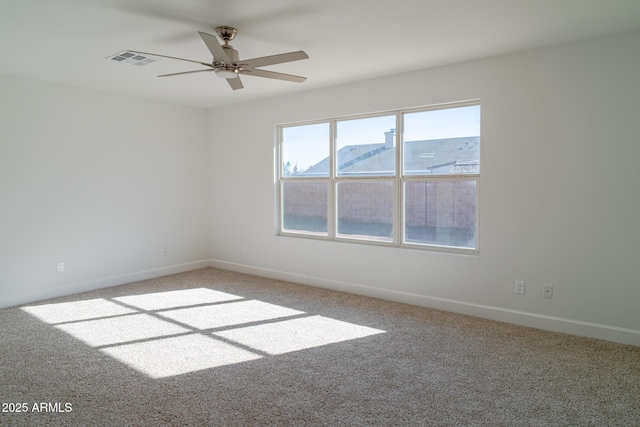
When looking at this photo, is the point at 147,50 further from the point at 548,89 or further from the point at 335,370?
the point at 548,89

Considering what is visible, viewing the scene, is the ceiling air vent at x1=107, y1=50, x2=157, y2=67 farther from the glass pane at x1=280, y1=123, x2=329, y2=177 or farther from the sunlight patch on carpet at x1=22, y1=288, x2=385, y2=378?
the sunlight patch on carpet at x1=22, y1=288, x2=385, y2=378

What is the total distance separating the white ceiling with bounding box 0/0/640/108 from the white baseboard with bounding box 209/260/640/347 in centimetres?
241

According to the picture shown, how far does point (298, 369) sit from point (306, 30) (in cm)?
256

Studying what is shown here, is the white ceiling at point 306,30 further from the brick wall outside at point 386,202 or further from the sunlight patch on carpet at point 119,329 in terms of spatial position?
the sunlight patch on carpet at point 119,329

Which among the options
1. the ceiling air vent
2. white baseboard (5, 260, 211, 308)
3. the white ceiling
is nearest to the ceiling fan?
the white ceiling

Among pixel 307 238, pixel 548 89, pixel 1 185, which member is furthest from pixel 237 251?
pixel 548 89

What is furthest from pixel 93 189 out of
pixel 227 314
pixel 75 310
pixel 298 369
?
pixel 298 369

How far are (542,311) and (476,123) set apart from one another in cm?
189

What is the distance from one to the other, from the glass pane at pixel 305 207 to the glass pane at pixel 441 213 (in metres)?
1.20

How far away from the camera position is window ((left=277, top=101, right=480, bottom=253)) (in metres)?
4.18

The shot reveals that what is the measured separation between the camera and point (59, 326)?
3781 millimetres

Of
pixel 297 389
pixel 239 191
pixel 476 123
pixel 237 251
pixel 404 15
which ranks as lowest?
pixel 297 389

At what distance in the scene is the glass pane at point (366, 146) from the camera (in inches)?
185

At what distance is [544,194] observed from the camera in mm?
3662
